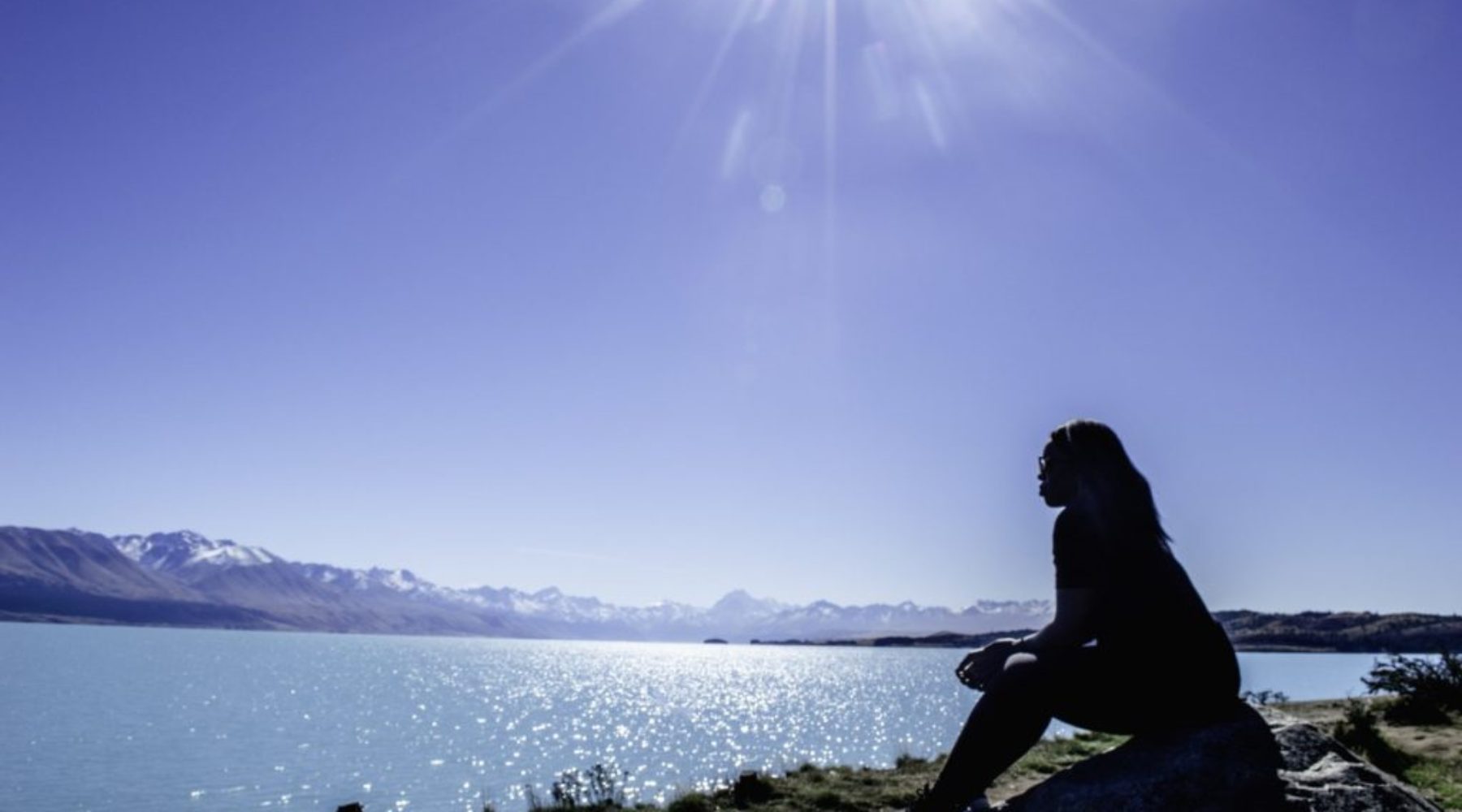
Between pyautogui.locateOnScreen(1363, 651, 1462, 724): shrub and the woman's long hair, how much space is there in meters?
17.5

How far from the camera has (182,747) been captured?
4472 cm

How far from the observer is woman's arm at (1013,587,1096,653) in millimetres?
4340

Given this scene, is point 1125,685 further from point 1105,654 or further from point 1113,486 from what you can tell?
point 1113,486

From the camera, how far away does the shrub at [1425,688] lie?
16891mm

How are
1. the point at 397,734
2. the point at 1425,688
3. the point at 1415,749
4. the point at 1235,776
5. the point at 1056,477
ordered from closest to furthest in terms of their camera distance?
1. the point at 1235,776
2. the point at 1056,477
3. the point at 1415,749
4. the point at 1425,688
5. the point at 397,734

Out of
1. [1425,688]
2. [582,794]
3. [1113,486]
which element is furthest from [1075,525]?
[1425,688]

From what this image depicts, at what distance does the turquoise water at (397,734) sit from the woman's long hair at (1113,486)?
13944 mm

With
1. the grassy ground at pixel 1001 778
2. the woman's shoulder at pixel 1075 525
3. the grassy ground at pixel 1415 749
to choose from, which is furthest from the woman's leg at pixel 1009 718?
the grassy ground at pixel 1415 749

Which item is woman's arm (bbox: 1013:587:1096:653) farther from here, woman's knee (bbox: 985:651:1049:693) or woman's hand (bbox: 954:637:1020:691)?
woman's hand (bbox: 954:637:1020:691)

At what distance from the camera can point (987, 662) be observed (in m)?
4.86

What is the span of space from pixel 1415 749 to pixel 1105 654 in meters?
13.7

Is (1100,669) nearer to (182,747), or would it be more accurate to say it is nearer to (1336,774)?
(1336,774)

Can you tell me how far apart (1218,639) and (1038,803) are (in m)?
1.38

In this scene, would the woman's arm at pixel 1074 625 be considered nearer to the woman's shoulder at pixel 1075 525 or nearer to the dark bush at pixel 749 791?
the woman's shoulder at pixel 1075 525
